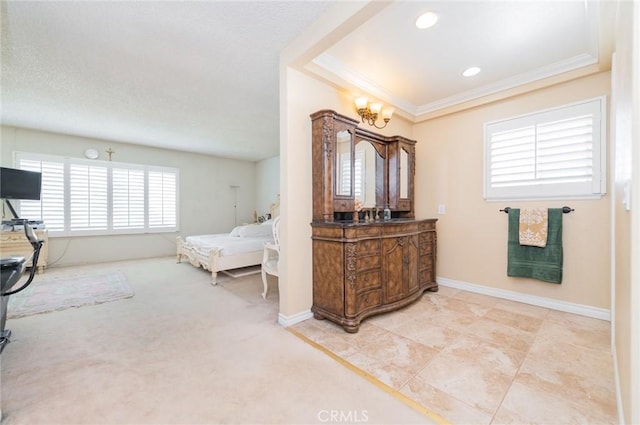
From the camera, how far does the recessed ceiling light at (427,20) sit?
1.97 metres

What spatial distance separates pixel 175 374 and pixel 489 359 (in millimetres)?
2209

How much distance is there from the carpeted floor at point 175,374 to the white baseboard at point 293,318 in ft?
0.21

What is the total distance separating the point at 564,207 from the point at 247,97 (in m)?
3.93

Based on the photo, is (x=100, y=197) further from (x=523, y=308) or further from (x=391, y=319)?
(x=523, y=308)

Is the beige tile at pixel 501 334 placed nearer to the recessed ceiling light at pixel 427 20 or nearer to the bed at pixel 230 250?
the recessed ceiling light at pixel 427 20

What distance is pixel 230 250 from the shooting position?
13.7 ft

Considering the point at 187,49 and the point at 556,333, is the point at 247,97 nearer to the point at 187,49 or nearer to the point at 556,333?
the point at 187,49

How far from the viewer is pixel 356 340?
2182 mm

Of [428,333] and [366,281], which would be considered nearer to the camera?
[428,333]

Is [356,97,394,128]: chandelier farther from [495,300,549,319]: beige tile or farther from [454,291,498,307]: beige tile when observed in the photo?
[495,300,549,319]: beige tile

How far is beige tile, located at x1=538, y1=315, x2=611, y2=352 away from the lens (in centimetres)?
210

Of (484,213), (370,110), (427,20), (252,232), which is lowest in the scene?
(252,232)

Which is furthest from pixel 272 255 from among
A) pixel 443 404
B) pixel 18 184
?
pixel 18 184

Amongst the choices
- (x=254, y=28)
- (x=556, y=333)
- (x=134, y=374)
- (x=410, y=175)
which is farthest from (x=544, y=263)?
(x=134, y=374)
